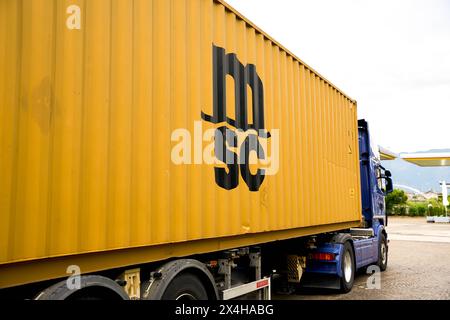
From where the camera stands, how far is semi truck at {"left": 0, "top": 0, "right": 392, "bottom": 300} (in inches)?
109

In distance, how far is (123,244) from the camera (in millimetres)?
3426

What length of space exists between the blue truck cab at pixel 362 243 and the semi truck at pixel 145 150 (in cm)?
146

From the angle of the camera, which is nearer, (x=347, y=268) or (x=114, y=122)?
(x=114, y=122)

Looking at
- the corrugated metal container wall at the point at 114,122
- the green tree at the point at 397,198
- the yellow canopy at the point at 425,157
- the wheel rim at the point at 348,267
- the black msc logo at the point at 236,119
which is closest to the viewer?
the corrugated metal container wall at the point at 114,122

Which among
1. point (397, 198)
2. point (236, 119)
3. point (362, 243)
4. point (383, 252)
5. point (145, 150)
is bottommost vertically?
point (383, 252)

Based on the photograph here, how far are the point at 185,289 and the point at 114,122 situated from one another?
1.69m

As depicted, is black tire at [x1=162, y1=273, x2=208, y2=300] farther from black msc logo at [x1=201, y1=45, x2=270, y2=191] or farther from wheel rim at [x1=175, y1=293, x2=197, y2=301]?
black msc logo at [x1=201, y1=45, x2=270, y2=191]

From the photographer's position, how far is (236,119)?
5.04 meters

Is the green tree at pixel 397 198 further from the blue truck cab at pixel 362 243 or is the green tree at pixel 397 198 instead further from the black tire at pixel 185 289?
the black tire at pixel 185 289

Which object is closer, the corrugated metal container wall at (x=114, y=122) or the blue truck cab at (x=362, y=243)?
the corrugated metal container wall at (x=114, y=122)

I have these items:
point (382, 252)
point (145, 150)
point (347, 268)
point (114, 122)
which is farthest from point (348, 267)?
point (114, 122)

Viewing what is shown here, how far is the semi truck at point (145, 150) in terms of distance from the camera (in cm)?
277

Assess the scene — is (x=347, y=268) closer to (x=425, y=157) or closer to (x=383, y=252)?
(x=383, y=252)

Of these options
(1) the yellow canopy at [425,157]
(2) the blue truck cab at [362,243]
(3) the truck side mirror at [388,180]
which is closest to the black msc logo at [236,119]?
(2) the blue truck cab at [362,243]
